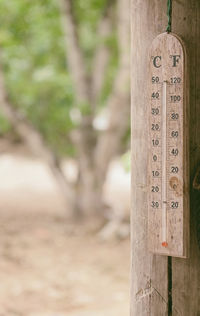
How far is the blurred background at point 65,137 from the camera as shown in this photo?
540cm

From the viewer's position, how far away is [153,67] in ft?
5.09

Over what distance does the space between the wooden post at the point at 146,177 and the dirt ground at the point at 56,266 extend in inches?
82.7

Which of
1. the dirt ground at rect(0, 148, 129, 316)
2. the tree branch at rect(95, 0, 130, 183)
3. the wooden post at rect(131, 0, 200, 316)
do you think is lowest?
the dirt ground at rect(0, 148, 129, 316)

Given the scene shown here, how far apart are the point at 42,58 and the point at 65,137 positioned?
1.71 metres

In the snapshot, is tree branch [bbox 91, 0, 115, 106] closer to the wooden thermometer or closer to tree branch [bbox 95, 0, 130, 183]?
tree branch [bbox 95, 0, 130, 183]

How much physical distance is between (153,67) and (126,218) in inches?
259

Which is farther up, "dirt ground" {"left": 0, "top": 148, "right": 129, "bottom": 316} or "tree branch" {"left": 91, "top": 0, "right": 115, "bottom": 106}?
"tree branch" {"left": 91, "top": 0, "right": 115, "bottom": 106}

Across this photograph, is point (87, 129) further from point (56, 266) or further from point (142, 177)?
point (142, 177)

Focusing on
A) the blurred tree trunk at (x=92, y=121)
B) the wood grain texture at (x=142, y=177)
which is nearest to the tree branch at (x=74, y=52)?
the blurred tree trunk at (x=92, y=121)

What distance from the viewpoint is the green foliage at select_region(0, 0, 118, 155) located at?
6941 mm

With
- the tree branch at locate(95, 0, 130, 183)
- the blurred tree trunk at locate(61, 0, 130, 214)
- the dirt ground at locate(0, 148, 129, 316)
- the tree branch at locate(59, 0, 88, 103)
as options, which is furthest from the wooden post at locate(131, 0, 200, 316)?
the tree branch at locate(59, 0, 88, 103)

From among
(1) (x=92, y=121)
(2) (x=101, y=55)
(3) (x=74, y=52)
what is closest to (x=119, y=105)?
(1) (x=92, y=121)

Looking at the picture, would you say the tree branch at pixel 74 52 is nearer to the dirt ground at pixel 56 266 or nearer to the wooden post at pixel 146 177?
the dirt ground at pixel 56 266

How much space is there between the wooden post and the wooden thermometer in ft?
0.17
